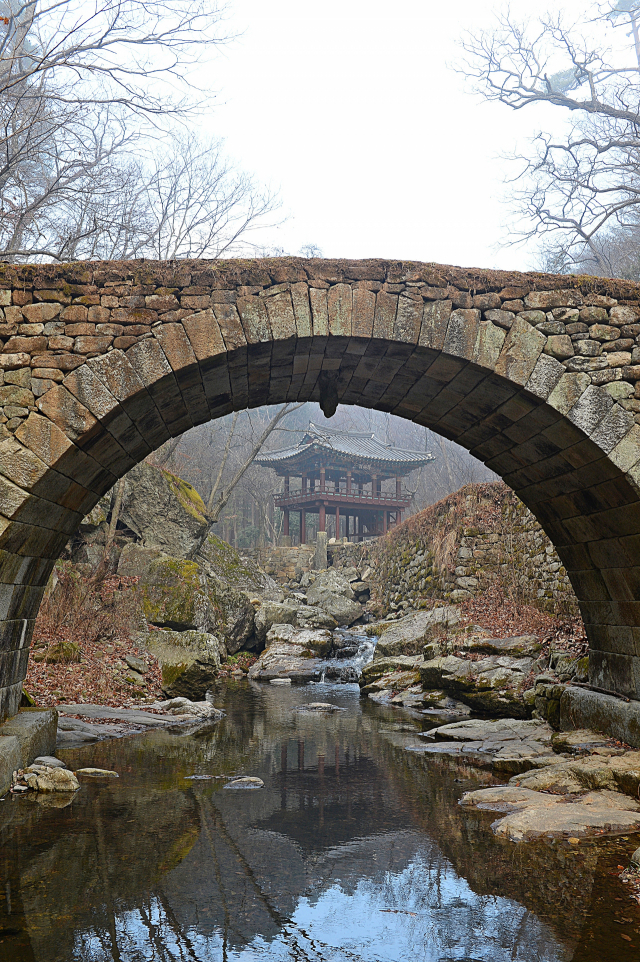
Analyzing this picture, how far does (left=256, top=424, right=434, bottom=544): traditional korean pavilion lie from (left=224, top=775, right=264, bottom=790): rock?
93.4 ft

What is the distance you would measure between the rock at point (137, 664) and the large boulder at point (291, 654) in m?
3.75

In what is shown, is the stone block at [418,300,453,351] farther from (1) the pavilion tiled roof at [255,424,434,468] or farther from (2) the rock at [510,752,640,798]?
(1) the pavilion tiled roof at [255,424,434,468]

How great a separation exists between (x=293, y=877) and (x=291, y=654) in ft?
40.4

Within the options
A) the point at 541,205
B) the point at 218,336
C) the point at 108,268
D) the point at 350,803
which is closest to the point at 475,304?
the point at 218,336

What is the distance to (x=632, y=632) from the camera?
611 cm

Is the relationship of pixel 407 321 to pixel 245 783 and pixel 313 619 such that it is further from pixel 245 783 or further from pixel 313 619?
pixel 313 619

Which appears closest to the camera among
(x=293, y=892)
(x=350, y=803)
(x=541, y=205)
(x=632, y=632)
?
(x=293, y=892)

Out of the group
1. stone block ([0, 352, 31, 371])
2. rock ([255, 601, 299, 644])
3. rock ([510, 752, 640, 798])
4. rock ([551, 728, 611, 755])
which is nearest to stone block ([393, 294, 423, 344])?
stone block ([0, 352, 31, 371])

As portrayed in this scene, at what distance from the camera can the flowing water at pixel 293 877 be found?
3108 millimetres

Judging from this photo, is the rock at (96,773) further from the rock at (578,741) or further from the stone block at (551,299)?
the stone block at (551,299)

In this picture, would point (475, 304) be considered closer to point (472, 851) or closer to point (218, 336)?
point (218, 336)

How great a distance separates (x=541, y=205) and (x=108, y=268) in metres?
14.1

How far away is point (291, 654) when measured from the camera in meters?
16.1

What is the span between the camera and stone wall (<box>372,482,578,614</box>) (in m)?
11.9
